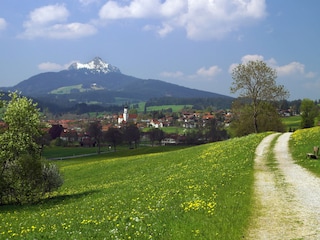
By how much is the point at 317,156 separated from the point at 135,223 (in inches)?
956

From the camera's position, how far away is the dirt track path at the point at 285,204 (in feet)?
45.2

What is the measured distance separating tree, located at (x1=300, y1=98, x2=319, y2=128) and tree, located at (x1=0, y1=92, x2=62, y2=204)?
337ft

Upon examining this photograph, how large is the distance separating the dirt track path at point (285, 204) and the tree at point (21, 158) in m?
19.4

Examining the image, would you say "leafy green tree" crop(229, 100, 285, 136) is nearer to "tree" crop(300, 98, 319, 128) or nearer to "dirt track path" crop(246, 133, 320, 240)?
"tree" crop(300, 98, 319, 128)

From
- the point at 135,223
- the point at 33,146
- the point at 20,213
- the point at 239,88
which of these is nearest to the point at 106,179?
the point at 33,146

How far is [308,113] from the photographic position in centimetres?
12144

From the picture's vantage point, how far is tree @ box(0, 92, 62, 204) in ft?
106

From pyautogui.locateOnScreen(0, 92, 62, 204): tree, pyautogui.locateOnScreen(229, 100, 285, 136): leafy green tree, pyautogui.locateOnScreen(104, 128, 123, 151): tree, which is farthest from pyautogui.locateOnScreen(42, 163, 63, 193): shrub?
pyautogui.locateOnScreen(104, 128, 123, 151): tree

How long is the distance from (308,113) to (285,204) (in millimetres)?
112401

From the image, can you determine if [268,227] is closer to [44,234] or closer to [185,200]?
[185,200]

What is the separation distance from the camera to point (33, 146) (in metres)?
36.0

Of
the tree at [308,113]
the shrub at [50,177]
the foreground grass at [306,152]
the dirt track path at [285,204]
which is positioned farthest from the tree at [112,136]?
the dirt track path at [285,204]

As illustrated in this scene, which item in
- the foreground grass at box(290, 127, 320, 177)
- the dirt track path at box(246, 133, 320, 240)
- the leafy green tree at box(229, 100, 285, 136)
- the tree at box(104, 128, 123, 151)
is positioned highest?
the leafy green tree at box(229, 100, 285, 136)

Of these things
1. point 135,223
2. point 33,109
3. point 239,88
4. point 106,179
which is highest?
point 239,88
